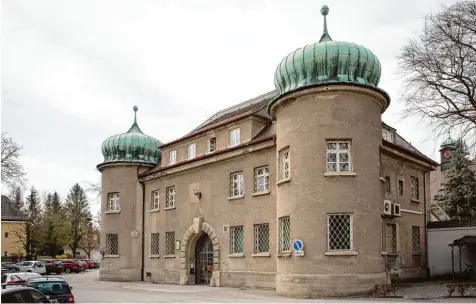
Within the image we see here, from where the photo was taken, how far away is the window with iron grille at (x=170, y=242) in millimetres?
31578

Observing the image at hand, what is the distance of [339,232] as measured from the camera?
2059 cm

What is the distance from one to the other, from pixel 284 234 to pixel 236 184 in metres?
5.61

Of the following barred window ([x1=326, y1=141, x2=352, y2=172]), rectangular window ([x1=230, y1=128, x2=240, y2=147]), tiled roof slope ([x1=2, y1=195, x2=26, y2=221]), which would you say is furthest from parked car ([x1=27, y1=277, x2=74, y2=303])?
tiled roof slope ([x1=2, y1=195, x2=26, y2=221])

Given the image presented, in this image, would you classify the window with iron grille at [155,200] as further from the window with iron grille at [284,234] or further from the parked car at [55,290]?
the parked car at [55,290]

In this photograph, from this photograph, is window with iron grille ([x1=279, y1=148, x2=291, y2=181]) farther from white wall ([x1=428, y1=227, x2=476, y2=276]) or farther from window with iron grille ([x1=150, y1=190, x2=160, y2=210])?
window with iron grille ([x1=150, y1=190, x2=160, y2=210])

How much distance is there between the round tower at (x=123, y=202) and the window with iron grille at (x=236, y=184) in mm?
10126

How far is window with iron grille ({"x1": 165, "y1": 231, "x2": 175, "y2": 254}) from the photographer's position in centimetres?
3158

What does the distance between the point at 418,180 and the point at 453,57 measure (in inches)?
356

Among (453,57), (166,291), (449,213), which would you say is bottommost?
(166,291)

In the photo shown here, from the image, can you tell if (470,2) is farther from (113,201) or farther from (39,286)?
(113,201)

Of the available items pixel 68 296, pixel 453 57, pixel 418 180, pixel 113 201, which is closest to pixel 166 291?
pixel 68 296

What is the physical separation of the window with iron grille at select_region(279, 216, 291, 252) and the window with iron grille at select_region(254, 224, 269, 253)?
2441 millimetres

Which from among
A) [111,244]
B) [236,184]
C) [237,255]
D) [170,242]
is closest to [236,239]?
[237,255]

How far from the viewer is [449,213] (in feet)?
156
